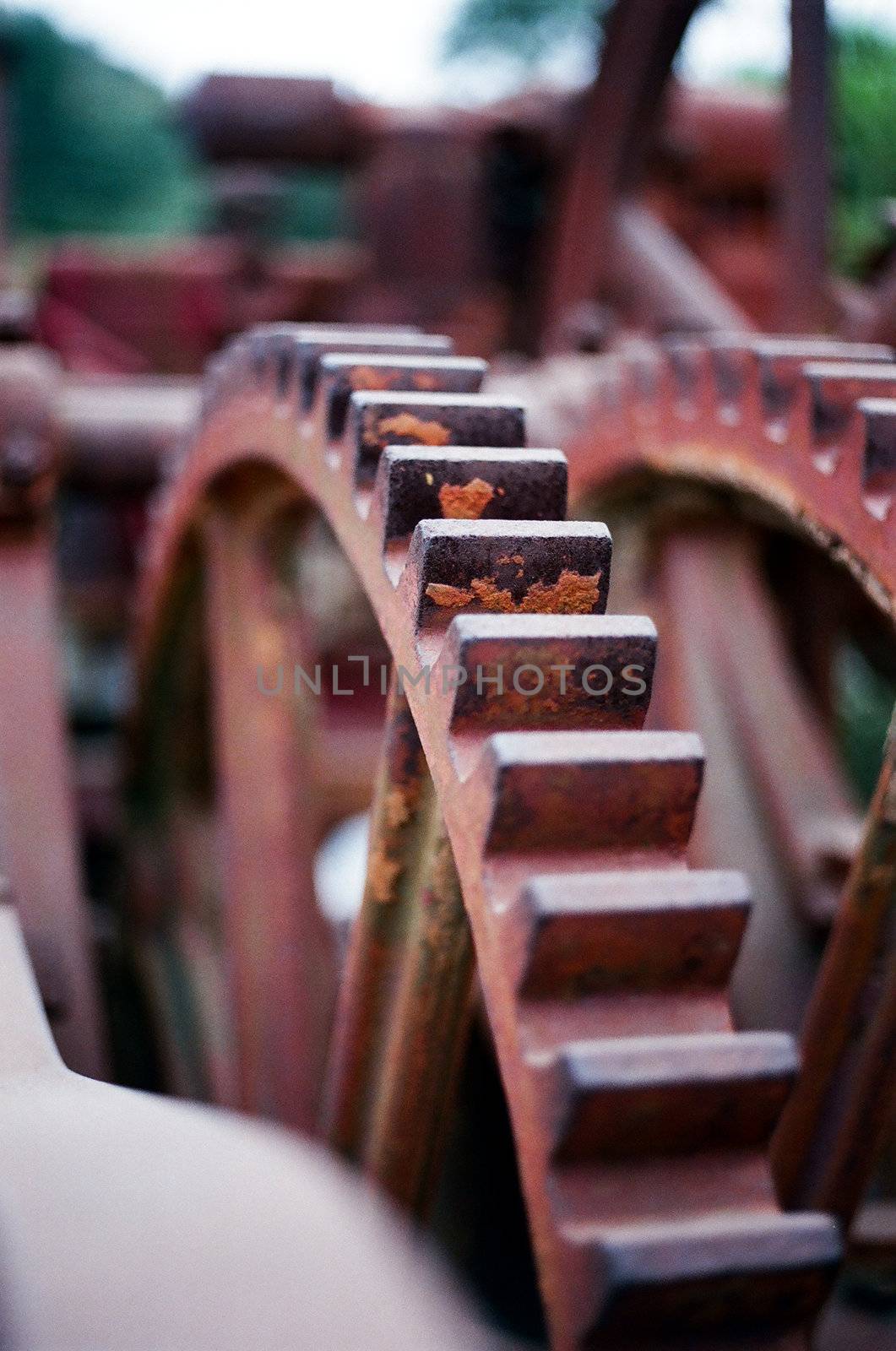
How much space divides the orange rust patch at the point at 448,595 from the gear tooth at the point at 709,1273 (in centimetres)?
47

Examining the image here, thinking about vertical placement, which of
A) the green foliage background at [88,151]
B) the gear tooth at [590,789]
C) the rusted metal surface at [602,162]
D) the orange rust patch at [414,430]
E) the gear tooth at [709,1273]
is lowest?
the gear tooth at [709,1273]

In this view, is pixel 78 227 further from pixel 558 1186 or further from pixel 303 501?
pixel 558 1186

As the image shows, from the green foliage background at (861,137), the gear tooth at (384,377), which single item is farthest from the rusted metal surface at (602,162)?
the gear tooth at (384,377)

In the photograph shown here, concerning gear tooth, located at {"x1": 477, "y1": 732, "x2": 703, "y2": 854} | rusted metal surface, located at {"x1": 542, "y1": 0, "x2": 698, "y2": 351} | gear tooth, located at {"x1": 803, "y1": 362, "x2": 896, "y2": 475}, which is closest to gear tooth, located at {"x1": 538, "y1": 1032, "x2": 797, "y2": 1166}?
gear tooth, located at {"x1": 477, "y1": 732, "x2": 703, "y2": 854}

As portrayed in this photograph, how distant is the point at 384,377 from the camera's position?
4.70 feet

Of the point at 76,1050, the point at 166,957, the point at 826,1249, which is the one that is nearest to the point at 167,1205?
the point at 826,1249

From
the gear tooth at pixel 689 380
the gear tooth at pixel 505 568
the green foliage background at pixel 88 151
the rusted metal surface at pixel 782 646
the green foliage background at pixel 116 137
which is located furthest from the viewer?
the green foliage background at pixel 88 151

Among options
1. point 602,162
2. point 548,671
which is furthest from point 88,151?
point 548,671

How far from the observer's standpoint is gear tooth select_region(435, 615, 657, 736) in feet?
3.38

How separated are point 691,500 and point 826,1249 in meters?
1.50

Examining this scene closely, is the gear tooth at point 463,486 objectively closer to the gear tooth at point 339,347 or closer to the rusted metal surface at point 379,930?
the rusted metal surface at point 379,930

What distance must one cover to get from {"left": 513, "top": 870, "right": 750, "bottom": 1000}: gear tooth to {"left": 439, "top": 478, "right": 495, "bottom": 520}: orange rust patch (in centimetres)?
38

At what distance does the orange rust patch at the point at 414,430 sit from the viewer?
133 centimetres

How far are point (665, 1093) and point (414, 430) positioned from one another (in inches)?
26.6
